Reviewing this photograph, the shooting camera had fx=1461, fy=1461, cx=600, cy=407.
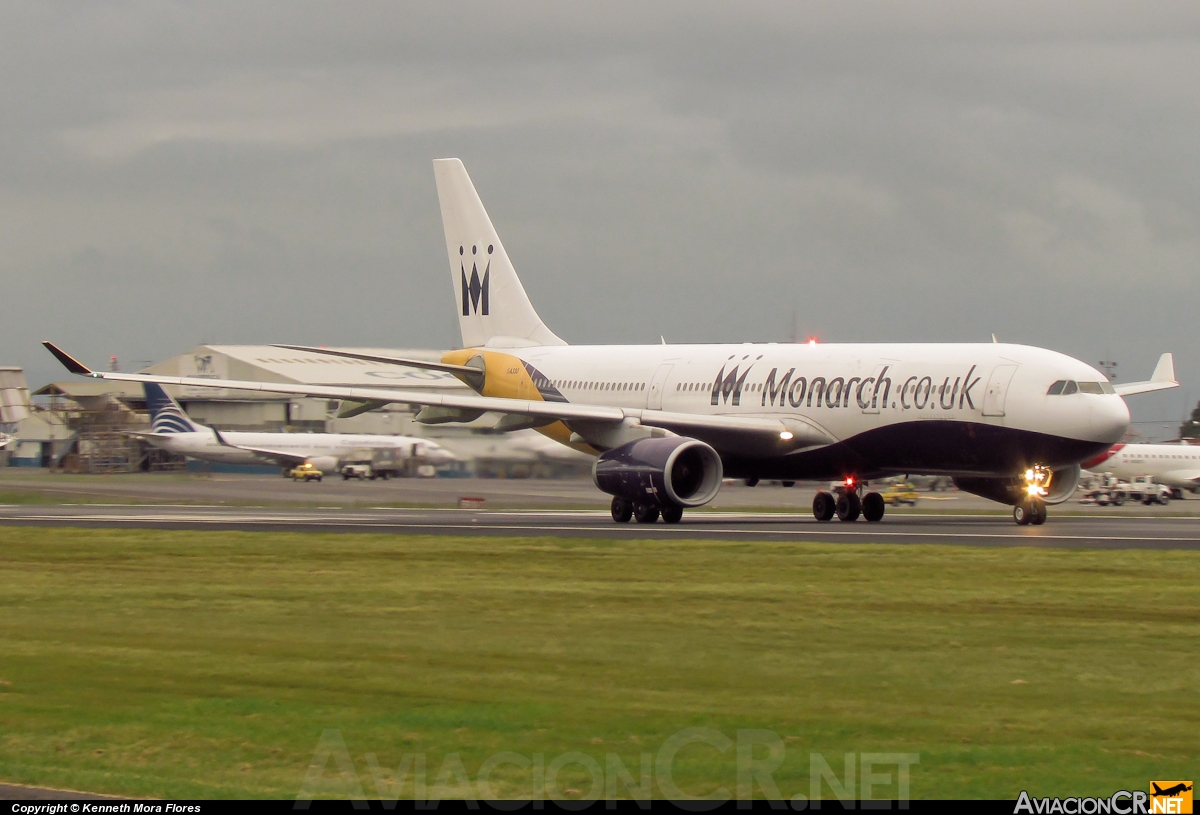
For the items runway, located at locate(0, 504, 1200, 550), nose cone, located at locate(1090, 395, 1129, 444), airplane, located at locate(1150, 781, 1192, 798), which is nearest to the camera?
airplane, located at locate(1150, 781, 1192, 798)

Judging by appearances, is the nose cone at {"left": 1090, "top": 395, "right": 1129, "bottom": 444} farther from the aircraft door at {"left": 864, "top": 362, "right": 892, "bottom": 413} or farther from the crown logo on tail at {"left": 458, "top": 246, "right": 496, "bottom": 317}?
the crown logo on tail at {"left": 458, "top": 246, "right": 496, "bottom": 317}

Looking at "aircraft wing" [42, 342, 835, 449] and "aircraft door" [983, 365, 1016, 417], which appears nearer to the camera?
"aircraft door" [983, 365, 1016, 417]

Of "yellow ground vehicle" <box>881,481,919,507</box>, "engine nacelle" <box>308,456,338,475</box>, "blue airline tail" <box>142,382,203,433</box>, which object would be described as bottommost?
"yellow ground vehicle" <box>881,481,919,507</box>

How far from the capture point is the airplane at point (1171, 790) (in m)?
8.24

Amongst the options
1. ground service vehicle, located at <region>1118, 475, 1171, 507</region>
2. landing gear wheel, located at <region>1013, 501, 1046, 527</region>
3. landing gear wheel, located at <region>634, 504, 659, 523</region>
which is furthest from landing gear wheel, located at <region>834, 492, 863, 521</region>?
ground service vehicle, located at <region>1118, 475, 1171, 507</region>

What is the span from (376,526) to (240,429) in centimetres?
7417

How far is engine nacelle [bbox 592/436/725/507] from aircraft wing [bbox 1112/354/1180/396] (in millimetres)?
13051

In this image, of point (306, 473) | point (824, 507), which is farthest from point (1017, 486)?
point (306, 473)

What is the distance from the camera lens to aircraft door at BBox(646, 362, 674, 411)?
1515 inches

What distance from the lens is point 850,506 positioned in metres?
36.2

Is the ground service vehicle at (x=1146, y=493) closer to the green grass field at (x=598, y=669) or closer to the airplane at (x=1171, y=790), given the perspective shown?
the green grass field at (x=598, y=669)

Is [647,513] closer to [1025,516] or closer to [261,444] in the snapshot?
[1025,516]

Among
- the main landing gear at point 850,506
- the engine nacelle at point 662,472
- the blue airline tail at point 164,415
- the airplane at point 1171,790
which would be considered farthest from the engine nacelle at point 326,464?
the airplane at point 1171,790

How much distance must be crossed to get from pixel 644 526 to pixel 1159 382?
17411mm
